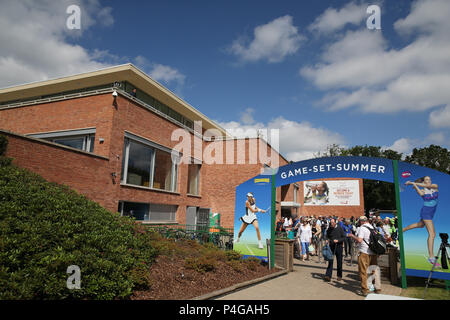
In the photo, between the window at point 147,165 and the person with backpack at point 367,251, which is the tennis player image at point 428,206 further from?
the window at point 147,165

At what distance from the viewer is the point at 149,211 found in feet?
54.5

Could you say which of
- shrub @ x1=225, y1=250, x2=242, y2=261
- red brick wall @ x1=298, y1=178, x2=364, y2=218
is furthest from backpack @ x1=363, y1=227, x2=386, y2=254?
red brick wall @ x1=298, y1=178, x2=364, y2=218

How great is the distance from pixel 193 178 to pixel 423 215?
15844mm

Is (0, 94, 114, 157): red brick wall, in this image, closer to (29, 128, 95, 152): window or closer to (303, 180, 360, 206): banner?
(29, 128, 95, 152): window

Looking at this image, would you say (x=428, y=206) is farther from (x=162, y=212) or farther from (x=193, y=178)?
(x=193, y=178)

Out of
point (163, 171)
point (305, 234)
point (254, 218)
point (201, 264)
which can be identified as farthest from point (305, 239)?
point (163, 171)

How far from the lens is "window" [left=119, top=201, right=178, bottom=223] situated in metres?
15.0

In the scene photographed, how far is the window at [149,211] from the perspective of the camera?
49.1 feet

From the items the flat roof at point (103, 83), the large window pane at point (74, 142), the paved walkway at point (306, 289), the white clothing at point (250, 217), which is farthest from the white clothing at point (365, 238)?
the flat roof at point (103, 83)

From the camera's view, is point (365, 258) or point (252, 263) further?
point (252, 263)

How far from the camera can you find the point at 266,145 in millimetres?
24031

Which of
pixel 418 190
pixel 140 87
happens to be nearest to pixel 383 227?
pixel 418 190

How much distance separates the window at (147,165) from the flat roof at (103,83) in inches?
203

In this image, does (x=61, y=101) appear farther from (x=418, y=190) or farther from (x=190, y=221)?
(x=418, y=190)
